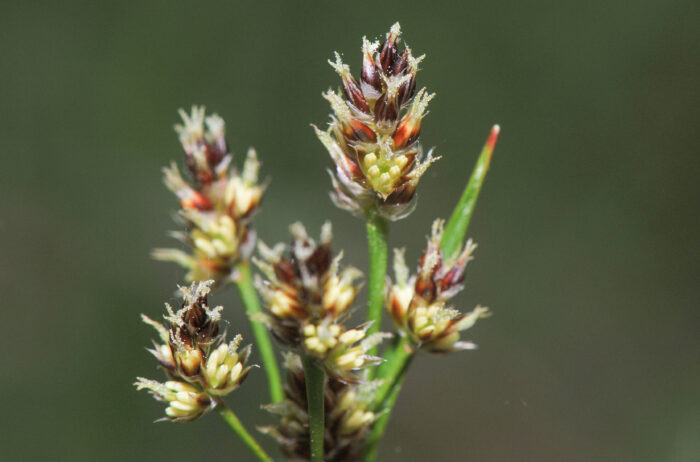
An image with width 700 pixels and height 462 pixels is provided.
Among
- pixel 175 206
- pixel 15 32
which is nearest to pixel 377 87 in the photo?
pixel 175 206

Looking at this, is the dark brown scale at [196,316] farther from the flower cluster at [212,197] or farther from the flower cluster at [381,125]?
the flower cluster at [381,125]

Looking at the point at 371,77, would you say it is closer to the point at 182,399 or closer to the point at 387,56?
the point at 387,56

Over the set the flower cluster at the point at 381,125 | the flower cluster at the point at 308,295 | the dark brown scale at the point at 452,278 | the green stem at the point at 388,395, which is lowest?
the green stem at the point at 388,395

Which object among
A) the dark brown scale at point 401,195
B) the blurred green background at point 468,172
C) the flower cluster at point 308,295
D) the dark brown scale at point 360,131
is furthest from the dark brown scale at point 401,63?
the blurred green background at point 468,172

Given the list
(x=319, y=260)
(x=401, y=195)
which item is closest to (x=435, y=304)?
(x=401, y=195)

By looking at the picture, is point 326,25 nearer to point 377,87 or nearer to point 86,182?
point 86,182

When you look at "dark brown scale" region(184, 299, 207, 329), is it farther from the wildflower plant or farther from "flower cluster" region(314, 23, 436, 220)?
"flower cluster" region(314, 23, 436, 220)
